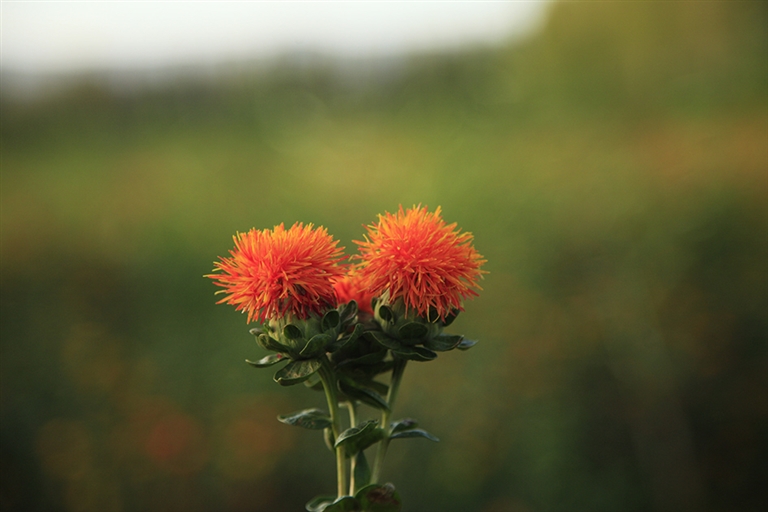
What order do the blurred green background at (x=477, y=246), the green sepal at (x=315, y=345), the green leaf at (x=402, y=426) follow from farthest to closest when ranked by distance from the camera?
the blurred green background at (x=477, y=246), the green leaf at (x=402, y=426), the green sepal at (x=315, y=345)

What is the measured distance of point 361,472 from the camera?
0.61 metres

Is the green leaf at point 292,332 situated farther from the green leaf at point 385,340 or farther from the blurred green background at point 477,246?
the blurred green background at point 477,246

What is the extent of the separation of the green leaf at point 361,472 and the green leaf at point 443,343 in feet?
0.41

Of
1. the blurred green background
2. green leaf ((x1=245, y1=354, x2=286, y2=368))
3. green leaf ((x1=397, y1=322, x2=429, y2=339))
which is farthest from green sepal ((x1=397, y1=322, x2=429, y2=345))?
the blurred green background

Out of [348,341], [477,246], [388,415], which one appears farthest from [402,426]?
[477,246]

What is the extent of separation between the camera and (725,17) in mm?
1683

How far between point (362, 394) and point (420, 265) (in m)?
0.13

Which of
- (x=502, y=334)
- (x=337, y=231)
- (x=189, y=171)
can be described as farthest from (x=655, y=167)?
(x=189, y=171)

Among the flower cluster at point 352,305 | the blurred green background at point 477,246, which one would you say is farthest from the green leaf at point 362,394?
the blurred green background at point 477,246

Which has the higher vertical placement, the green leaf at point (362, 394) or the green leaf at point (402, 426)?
the green leaf at point (362, 394)

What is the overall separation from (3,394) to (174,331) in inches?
16.2

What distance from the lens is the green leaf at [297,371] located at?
0.52 meters

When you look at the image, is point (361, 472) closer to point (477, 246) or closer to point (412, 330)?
point (412, 330)

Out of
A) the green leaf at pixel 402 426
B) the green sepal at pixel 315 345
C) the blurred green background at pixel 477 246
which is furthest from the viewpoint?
the blurred green background at pixel 477 246
